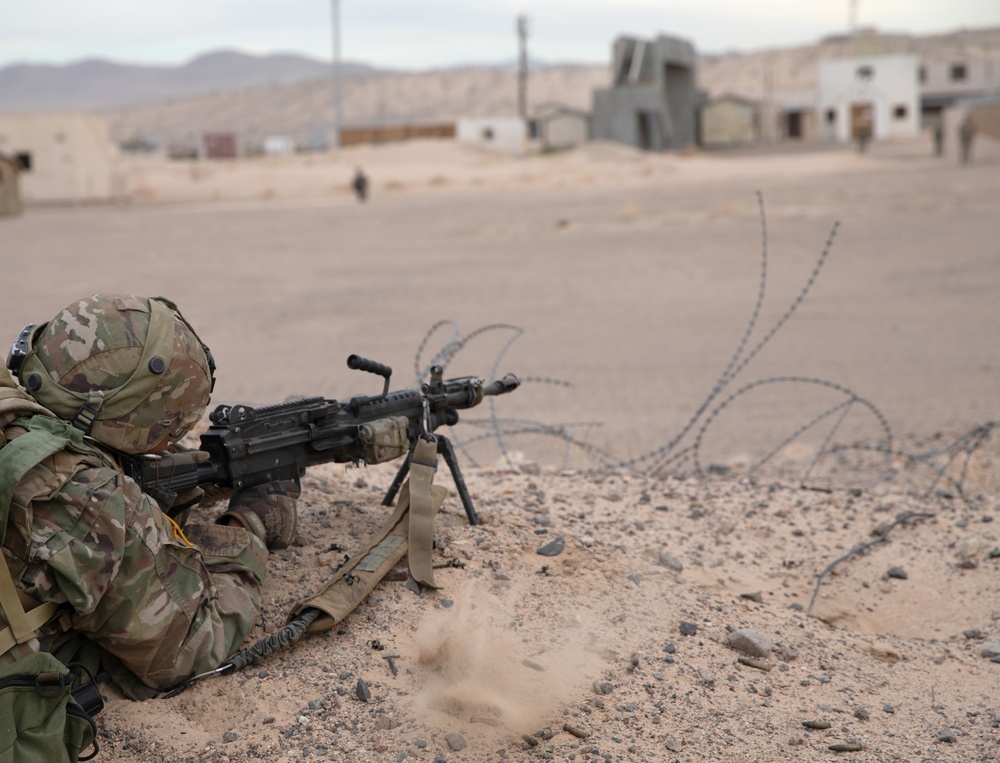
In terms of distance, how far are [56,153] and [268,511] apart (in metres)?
29.9

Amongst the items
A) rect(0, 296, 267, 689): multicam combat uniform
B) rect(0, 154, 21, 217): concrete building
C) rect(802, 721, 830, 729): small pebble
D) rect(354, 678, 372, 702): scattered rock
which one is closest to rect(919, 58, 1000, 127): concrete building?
rect(0, 154, 21, 217): concrete building

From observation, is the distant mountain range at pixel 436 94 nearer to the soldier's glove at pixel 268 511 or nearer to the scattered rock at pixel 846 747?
the soldier's glove at pixel 268 511

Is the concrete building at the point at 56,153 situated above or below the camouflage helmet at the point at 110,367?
above

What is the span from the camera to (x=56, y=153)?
2955 centimetres

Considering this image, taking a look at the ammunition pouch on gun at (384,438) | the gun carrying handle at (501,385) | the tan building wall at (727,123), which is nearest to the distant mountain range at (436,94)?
the tan building wall at (727,123)

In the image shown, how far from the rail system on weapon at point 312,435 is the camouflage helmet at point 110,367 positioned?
26 centimetres

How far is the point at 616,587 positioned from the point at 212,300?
38.7 feet

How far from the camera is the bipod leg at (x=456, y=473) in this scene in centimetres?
357

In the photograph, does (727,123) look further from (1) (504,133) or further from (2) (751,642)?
(2) (751,642)

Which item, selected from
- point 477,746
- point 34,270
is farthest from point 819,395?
point 34,270

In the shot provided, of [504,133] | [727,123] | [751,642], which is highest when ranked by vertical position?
[727,123]

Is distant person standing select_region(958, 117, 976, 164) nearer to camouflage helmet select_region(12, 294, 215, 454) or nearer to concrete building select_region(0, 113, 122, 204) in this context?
concrete building select_region(0, 113, 122, 204)

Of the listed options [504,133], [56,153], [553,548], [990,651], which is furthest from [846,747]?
[504,133]

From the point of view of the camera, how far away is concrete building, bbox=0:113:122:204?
29.3 meters
